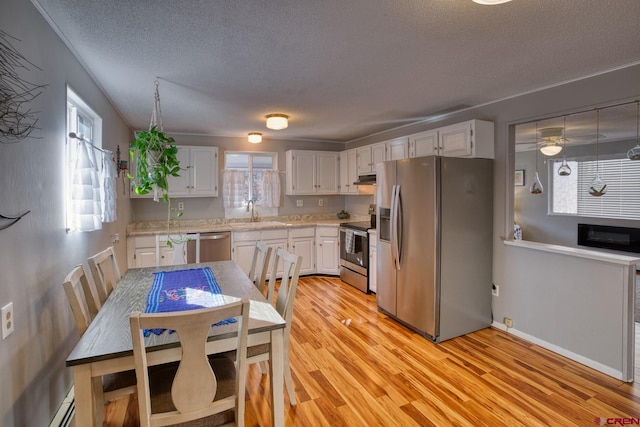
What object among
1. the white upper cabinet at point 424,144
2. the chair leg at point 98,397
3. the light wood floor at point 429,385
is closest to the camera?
the chair leg at point 98,397

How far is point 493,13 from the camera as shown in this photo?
1688 mm

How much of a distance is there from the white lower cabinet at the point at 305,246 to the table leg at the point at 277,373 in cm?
337

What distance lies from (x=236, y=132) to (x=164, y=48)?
283 cm

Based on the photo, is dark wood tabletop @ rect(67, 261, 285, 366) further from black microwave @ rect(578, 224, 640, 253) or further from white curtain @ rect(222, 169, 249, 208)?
black microwave @ rect(578, 224, 640, 253)

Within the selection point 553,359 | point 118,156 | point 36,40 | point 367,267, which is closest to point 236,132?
point 118,156

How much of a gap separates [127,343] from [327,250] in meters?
3.96

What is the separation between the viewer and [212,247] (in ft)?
14.7

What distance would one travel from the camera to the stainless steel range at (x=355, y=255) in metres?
4.49

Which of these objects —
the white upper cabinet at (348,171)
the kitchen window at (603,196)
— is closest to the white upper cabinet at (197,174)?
the white upper cabinet at (348,171)

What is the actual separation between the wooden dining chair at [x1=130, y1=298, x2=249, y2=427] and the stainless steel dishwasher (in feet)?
9.68

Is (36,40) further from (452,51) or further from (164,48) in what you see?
(452,51)

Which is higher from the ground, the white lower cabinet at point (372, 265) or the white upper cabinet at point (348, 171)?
the white upper cabinet at point (348, 171)

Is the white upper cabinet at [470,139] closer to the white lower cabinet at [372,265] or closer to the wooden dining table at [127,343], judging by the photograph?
the white lower cabinet at [372,265]

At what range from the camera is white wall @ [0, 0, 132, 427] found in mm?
1354
